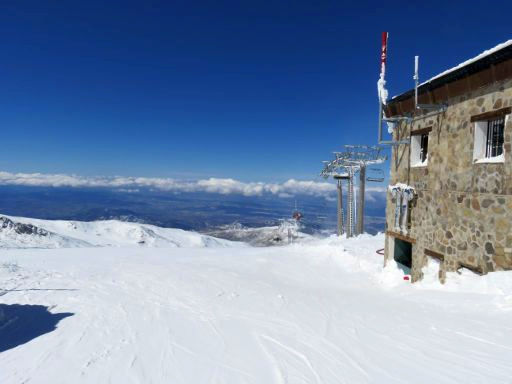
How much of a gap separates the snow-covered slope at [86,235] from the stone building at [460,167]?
57.3 meters

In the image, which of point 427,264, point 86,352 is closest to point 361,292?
point 427,264

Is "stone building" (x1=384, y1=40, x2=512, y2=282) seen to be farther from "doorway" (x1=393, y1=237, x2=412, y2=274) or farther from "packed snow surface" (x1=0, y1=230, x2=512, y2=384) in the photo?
"doorway" (x1=393, y1=237, x2=412, y2=274)

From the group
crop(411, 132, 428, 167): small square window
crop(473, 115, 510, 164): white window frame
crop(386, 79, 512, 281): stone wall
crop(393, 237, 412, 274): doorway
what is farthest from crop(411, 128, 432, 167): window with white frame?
crop(393, 237, 412, 274): doorway

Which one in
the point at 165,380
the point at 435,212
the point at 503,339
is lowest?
the point at 165,380

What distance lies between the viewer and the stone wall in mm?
7504

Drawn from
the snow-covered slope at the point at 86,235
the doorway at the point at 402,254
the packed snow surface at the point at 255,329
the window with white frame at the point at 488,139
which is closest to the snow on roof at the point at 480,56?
the window with white frame at the point at 488,139

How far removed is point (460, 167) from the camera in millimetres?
8898

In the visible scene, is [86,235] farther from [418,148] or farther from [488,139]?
[488,139]

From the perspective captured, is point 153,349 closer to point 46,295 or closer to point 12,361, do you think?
point 12,361

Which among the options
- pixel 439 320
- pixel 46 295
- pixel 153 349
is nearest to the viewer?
pixel 153 349

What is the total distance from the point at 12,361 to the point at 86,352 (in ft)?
3.58

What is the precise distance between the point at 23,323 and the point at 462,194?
11.2 metres

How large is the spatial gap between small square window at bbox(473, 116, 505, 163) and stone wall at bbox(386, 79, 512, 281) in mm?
157

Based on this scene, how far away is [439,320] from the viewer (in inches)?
253
